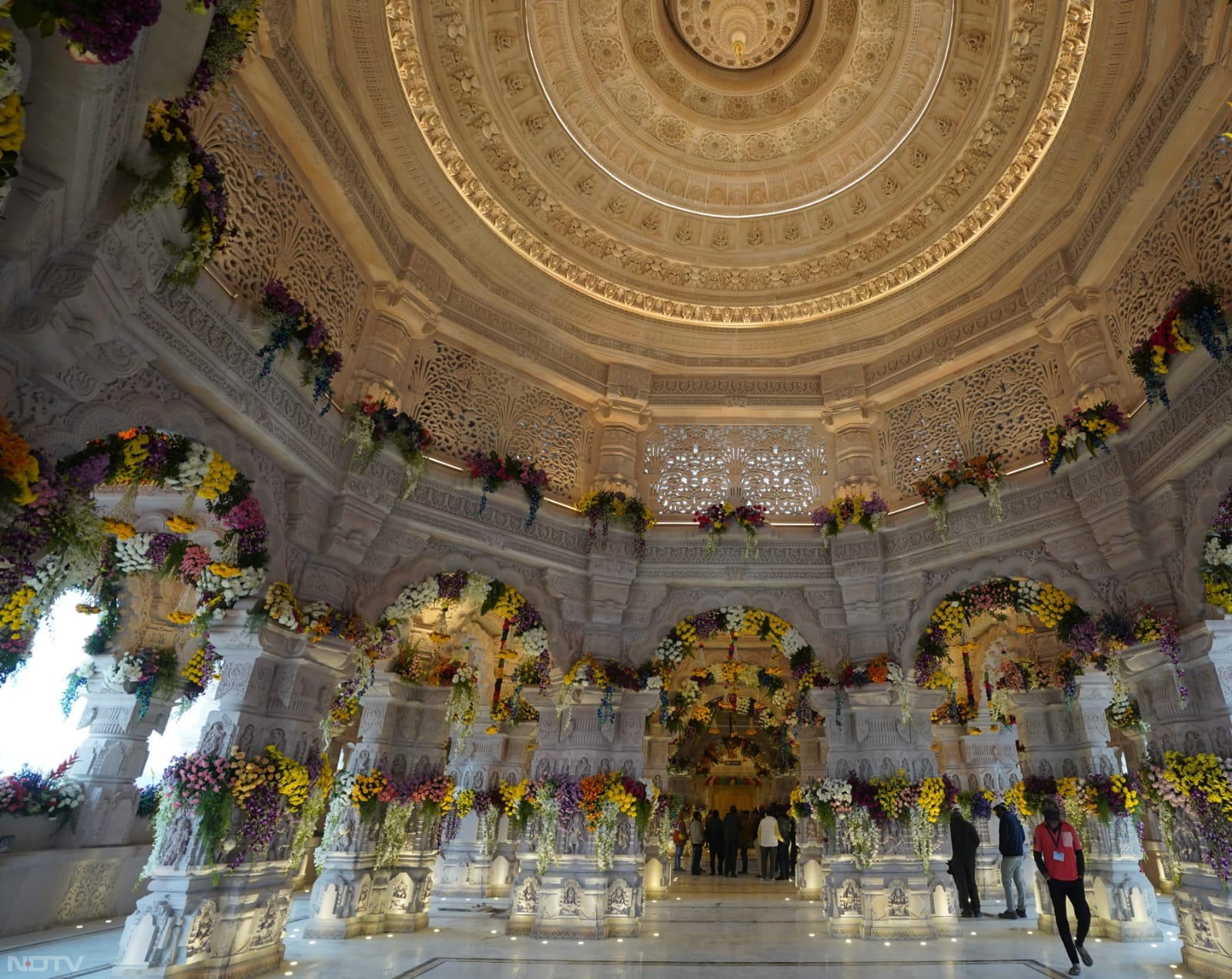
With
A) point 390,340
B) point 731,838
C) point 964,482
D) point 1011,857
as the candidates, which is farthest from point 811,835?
point 390,340

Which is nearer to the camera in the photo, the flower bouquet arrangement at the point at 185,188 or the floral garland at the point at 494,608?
the flower bouquet arrangement at the point at 185,188

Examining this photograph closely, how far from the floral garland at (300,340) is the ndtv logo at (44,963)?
5.35 m

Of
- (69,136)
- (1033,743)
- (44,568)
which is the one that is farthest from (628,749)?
(69,136)

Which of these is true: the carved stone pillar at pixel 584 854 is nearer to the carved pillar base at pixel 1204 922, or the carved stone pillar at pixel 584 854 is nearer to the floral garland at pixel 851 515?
the floral garland at pixel 851 515

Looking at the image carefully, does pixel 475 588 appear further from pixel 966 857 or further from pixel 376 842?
A: pixel 966 857

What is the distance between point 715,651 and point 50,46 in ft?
46.5

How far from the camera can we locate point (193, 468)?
5.84 meters

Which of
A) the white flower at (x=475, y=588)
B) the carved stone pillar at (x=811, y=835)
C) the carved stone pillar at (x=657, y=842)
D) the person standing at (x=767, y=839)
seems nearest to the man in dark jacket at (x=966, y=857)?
the carved stone pillar at (x=811, y=835)

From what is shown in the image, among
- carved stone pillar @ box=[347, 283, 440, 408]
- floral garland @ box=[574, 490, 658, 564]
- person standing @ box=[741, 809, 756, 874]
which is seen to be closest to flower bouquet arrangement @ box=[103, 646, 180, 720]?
carved stone pillar @ box=[347, 283, 440, 408]

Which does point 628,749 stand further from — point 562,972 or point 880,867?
point 880,867

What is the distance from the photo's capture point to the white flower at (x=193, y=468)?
5.80 m

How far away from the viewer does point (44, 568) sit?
165 inches

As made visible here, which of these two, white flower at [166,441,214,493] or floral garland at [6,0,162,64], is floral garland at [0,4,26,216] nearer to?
floral garland at [6,0,162,64]

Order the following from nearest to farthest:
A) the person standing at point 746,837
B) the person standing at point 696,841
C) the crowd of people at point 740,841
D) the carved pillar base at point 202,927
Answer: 1. the carved pillar base at point 202,927
2. the crowd of people at point 740,841
3. the person standing at point 746,837
4. the person standing at point 696,841
